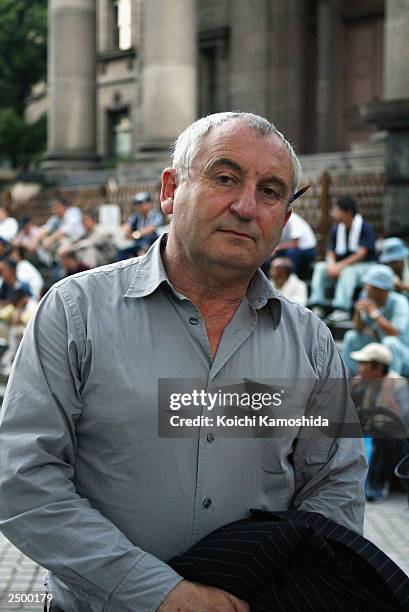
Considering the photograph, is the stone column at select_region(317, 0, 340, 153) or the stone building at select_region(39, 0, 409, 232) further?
the stone column at select_region(317, 0, 340, 153)

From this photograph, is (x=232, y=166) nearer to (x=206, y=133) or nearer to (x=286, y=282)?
(x=206, y=133)

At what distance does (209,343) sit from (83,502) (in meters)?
0.52

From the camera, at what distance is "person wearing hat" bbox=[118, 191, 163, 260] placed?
1371 cm

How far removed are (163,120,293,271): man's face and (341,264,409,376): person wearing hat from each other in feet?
19.2

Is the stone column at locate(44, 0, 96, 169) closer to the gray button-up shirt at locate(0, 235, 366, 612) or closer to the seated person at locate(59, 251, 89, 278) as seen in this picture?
the seated person at locate(59, 251, 89, 278)

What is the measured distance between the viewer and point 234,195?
2373 millimetres

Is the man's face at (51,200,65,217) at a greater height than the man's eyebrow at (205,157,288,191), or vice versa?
the man's eyebrow at (205,157,288,191)

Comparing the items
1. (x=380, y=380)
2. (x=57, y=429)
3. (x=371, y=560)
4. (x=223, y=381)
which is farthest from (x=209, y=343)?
(x=380, y=380)

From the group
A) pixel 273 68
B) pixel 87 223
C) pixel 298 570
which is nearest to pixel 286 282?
pixel 87 223

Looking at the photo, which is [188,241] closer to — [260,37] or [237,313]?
[237,313]

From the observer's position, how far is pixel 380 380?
24.0 feet

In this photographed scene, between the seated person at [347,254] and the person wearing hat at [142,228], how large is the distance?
11.2ft

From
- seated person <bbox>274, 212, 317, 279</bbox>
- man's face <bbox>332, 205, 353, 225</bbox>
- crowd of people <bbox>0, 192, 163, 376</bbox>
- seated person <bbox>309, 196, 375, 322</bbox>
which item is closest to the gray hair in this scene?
seated person <bbox>309, 196, 375, 322</bbox>

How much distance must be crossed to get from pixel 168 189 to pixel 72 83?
23.1 meters
